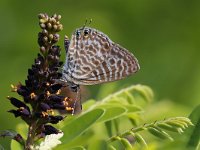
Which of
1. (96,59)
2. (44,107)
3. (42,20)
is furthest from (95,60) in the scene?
(44,107)

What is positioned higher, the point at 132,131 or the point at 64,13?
the point at 64,13

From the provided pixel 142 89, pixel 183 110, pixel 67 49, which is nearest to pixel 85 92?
pixel 183 110

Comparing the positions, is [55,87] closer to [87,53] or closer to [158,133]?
[158,133]

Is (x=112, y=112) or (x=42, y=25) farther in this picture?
(x=112, y=112)

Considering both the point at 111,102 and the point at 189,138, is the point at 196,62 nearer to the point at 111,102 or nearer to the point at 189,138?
the point at 111,102

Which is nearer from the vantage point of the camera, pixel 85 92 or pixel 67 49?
pixel 67 49

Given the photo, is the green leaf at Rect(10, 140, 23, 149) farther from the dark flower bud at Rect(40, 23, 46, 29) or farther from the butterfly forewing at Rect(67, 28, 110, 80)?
the butterfly forewing at Rect(67, 28, 110, 80)

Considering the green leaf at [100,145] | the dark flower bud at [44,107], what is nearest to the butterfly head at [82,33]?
the dark flower bud at [44,107]

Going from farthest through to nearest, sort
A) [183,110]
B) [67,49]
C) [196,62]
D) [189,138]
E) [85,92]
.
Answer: [196,62] < [85,92] < [183,110] < [67,49] < [189,138]
